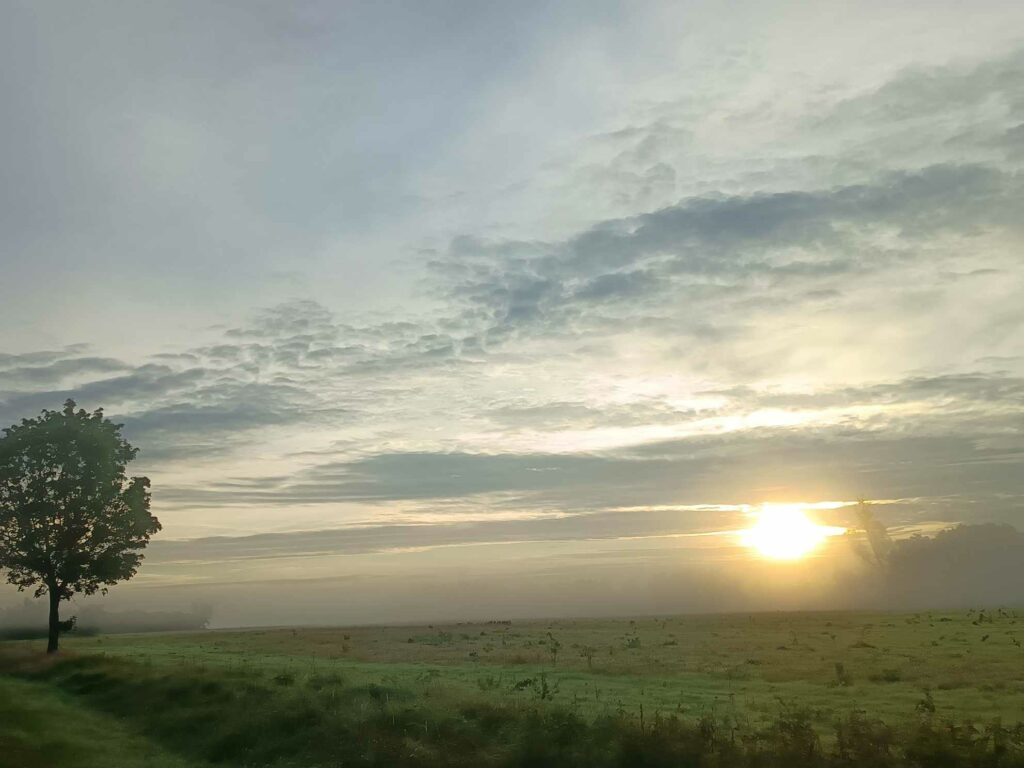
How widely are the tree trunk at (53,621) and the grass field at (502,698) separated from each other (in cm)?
242

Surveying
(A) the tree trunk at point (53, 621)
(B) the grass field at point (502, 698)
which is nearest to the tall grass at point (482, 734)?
(B) the grass field at point (502, 698)

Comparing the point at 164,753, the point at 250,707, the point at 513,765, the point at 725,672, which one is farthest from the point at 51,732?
the point at 725,672

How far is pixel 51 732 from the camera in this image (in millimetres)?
30984

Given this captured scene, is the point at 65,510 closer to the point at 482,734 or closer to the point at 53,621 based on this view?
the point at 53,621

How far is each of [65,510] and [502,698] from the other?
53.3 metres

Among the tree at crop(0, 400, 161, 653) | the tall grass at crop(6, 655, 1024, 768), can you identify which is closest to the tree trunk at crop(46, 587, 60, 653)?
the tree at crop(0, 400, 161, 653)

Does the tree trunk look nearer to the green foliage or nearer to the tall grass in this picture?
the green foliage

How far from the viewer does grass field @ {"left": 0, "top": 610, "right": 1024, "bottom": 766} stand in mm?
27016

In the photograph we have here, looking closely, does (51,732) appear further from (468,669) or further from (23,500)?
(23,500)

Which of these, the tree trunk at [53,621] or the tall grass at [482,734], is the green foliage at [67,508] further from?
the tall grass at [482,734]

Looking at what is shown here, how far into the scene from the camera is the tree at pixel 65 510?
65.8 meters

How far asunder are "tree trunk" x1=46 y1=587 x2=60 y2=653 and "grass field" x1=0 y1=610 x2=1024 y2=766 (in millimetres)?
2416

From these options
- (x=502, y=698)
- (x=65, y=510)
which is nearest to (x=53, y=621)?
(x=65, y=510)

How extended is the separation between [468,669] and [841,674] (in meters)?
23.5
